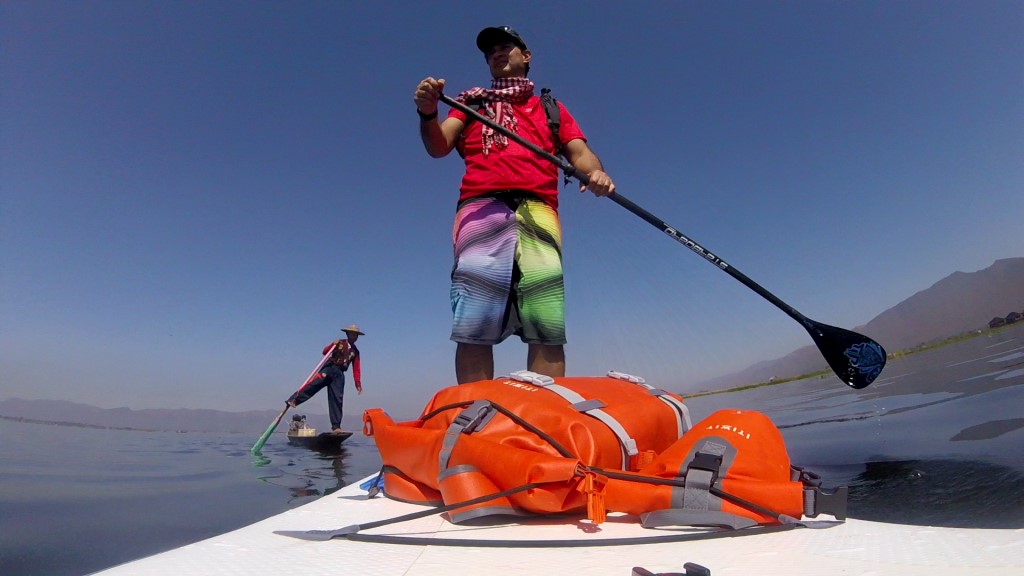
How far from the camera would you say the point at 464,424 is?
144 cm

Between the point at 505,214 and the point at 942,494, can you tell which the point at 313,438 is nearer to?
the point at 505,214

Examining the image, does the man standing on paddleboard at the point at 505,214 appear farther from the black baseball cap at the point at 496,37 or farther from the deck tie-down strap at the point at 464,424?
the deck tie-down strap at the point at 464,424

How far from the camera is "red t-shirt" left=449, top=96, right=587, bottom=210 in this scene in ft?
8.38

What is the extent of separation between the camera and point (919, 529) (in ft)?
3.42

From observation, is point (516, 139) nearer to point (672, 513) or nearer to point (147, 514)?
point (672, 513)

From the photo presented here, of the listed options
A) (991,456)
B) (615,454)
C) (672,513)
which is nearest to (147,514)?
(615,454)

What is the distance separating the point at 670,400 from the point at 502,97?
1.88 meters

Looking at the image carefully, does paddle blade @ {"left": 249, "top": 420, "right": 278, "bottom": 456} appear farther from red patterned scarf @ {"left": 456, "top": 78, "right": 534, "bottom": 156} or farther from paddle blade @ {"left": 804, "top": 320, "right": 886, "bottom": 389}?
paddle blade @ {"left": 804, "top": 320, "right": 886, "bottom": 389}

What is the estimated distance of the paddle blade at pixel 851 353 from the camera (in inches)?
115

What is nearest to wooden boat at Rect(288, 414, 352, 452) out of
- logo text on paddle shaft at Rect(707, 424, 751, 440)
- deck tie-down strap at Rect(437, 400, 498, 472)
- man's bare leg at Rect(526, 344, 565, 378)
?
man's bare leg at Rect(526, 344, 565, 378)

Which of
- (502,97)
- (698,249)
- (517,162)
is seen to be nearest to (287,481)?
(517,162)

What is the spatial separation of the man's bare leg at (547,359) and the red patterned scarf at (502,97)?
1240 mm

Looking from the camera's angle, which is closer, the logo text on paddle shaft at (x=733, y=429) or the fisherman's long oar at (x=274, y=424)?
the logo text on paddle shaft at (x=733, y=429)

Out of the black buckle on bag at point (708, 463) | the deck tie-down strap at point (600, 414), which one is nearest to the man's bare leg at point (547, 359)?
the deck tie-down strap at point (600, 414)
